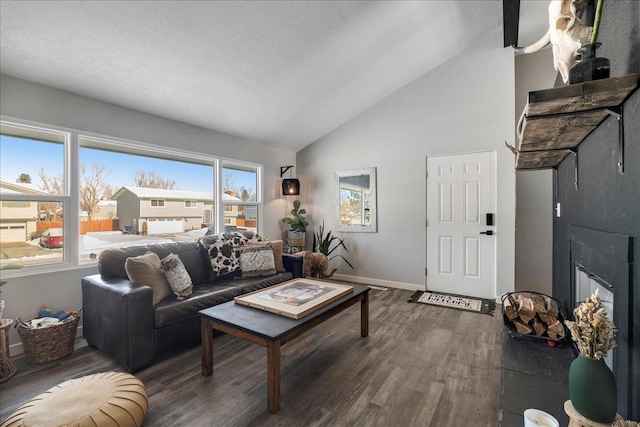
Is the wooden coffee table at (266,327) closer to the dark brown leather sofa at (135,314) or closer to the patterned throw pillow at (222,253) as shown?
the dark brown leather sofa at (135,314)

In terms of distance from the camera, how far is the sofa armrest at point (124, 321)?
209 centimetres

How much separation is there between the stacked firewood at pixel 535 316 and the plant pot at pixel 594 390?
40.1 inches

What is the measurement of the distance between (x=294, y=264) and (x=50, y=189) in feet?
8.36

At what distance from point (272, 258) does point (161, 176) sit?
5.66 feet

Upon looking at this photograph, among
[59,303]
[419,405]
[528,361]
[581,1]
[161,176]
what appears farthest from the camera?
[161,176]

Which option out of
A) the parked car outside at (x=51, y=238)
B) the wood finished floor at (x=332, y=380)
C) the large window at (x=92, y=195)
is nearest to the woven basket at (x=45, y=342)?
the wood finished floor at (x=332, y=380)

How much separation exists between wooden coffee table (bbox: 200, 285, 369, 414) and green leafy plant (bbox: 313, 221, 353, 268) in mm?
2441

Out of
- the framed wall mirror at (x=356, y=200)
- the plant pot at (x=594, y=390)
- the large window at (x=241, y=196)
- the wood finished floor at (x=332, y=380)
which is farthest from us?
the framed wall mirror at (x=356, y=200)

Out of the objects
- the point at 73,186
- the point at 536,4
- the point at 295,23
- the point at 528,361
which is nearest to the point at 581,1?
the point at 528,361

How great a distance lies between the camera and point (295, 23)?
2.61 meters

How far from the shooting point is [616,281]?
1.15 m

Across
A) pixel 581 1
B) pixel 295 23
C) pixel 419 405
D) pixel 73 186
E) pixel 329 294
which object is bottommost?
pixel 419 405

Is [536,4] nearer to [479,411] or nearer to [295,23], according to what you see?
[295,23]

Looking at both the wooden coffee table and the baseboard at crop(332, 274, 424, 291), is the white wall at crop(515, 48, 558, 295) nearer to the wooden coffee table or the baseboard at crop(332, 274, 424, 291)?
the baseboard at crop(332, 274, 424, 291)
